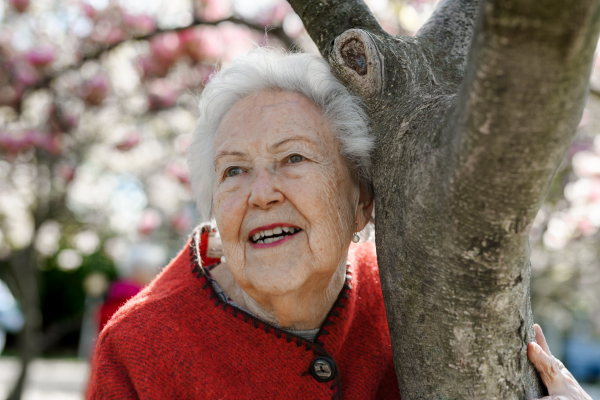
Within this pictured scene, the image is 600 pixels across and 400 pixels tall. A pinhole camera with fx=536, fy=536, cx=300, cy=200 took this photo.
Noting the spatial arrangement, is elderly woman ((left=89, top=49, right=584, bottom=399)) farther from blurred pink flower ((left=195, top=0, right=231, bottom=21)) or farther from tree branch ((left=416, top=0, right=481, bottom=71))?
blurred pink flower ((left=195, top=0, right=231, bottom=21))

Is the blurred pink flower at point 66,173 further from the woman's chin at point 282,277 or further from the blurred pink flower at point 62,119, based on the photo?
the woman's chin at point 282,277

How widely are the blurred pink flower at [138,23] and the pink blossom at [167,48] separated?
0.19m

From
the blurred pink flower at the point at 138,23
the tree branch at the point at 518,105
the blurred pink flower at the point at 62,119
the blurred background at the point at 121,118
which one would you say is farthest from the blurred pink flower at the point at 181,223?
the tree branch at the point at 518,105

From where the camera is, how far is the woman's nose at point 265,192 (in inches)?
74.0

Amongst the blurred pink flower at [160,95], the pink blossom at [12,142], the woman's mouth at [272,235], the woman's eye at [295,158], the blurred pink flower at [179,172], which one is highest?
the woman's eye at [295,158]

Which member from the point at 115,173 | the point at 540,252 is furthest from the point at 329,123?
the point at 115,173

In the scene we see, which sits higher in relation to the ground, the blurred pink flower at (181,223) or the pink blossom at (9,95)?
the pink blossom at (9,95)

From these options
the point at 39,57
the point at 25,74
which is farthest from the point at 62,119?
the point at 39,57

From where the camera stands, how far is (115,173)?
1004 centimetres

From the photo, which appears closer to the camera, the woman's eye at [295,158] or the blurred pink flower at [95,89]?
the woman's eye at [295,158]

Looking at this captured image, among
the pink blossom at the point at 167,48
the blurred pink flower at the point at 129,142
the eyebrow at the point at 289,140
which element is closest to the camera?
the eyebrow at the point at 289,140

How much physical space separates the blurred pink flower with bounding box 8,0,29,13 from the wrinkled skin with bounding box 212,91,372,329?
4736mm

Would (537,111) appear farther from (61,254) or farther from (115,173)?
(61,254)

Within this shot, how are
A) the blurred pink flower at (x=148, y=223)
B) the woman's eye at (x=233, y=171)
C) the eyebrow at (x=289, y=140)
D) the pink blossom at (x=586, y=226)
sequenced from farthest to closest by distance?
1. the blurred pink flower at (x=148, y=223)
2. the pink blossom at (x=586, y=226)
3. the woman's eye at (x=233, y=171)
4. the eyebrow at (x=289, y=140)
